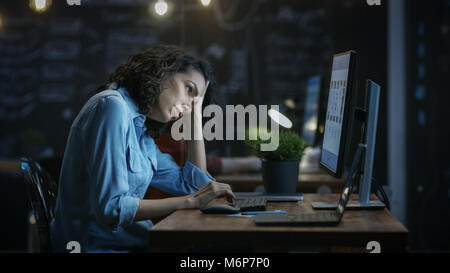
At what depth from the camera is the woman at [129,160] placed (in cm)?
150

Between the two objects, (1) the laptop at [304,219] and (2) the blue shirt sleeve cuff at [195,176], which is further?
(2) the blue shirt sleeve cuff at [195,176]

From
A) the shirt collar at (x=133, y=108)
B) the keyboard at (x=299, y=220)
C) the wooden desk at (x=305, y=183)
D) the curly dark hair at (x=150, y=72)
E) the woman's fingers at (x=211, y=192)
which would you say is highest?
the curly dark hair at (x=150, y=72)

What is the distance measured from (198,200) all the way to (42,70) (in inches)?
141

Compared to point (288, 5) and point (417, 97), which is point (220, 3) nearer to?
point (288, 5)

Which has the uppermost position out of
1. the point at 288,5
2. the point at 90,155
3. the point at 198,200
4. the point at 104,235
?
the point at 288,5

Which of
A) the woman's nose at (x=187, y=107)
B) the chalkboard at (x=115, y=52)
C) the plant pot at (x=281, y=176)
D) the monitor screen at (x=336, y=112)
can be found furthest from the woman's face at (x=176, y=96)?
the chalkboard at (x=115, y=52)

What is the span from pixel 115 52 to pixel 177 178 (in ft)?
9.65

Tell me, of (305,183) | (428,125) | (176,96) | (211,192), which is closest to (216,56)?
(428,125)

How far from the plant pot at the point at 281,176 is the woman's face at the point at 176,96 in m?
0.35

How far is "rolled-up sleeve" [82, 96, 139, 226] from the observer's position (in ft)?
4.84

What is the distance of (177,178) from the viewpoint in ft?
6.71

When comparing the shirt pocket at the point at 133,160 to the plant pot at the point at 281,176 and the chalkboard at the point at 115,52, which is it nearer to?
the plant pot at the point at 281,176

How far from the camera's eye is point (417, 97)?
4.00 meters
